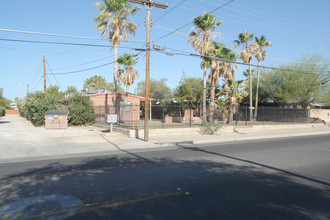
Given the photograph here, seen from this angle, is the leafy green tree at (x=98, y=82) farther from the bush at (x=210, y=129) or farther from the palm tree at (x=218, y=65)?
the bush at (x=210, y=129)

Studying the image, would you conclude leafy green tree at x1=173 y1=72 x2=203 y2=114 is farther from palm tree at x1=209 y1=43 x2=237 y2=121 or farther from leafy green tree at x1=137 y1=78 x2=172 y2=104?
palm tree at x1=209 y1=43 x2=237 y2=121

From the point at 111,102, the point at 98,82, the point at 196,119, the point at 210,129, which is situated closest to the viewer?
the point at 210,129

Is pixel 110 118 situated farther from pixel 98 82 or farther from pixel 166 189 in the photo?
pixel 98 82

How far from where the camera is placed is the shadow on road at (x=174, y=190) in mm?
4684

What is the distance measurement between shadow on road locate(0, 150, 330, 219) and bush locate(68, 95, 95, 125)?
1654cm

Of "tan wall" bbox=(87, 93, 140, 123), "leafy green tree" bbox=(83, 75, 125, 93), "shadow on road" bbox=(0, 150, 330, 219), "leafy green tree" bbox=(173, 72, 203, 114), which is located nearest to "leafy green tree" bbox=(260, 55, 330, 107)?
"leafy green tree" bbox=(173, 72, 203, 114)

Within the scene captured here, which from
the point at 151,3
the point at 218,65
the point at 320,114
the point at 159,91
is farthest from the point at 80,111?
the point at 320,114

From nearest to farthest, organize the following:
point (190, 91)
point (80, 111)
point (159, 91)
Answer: point (80, 111) → point (190, 91) → point (159, 91)

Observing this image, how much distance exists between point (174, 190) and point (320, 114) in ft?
118

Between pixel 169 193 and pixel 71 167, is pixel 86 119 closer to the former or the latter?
pixel 71 167

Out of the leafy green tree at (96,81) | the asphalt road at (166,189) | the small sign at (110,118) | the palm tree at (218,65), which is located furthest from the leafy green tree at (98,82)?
the asphalt road at (166,189)

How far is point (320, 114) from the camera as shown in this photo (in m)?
35.0

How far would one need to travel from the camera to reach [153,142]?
15523 millimetres

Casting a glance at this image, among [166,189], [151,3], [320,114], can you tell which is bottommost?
[166,189]
